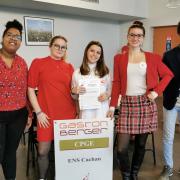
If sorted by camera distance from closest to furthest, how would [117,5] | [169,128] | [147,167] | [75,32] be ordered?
[169,128] < [147,167] < [117,5] < [75,32]

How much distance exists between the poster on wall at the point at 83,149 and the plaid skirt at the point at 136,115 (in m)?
0.12

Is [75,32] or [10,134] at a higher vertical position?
[75,32]

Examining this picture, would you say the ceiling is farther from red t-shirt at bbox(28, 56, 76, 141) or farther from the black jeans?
the black jeans

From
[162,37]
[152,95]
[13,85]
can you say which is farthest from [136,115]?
[162,37]

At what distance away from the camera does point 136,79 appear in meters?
2.12

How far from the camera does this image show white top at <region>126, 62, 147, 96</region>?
2.10m

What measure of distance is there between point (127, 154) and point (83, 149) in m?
0.39

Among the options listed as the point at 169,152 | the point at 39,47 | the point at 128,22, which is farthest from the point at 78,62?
the point at 169,152

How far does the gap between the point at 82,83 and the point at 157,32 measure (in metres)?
5.68

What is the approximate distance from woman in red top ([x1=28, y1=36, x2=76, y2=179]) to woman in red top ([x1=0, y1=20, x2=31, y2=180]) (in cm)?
10

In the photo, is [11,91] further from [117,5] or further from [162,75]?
[117,5]

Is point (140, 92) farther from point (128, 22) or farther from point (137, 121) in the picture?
point (128, 22)

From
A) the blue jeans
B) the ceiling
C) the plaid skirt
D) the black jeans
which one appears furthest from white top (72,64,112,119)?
the ceiling

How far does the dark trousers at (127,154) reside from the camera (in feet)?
7.24
